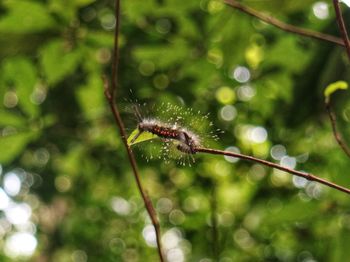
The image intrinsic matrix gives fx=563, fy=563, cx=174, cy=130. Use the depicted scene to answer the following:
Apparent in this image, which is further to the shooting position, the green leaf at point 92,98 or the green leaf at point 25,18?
the green leaf at point 92,98

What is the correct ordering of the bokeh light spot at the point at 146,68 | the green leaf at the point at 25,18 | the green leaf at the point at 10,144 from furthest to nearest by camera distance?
the bokeh light spot at the point at 146,68
the green leaf at the point at 10,144
the green leaf at the point at 25,18

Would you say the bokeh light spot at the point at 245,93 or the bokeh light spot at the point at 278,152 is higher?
the bokeh light spot at the point at 245,93

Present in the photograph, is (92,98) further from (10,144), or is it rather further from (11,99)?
(11,99)

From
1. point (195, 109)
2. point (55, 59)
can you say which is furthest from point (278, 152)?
point (55, 59)

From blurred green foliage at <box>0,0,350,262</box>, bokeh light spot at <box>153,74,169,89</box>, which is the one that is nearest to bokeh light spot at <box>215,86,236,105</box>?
blurred green foliage at <box>0,0,350,262</box>

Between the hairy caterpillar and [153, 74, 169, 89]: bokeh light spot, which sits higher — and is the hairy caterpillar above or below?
below

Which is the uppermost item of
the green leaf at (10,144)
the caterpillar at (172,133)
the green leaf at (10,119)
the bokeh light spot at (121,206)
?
the bokeh light spot at (121,206)

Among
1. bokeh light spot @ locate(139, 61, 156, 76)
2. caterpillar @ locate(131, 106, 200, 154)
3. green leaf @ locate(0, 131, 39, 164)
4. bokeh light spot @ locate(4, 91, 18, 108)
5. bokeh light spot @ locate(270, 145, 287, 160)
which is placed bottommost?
caterpillar @ locate(131, 106, 200, 154)

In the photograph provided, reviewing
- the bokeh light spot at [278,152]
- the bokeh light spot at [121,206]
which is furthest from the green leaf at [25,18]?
the bokeh light spot at [121,206]

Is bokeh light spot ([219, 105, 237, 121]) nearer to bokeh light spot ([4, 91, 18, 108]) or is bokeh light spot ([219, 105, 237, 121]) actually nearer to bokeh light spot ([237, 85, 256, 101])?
bokeh light spot ([237, 85, 256, 101])

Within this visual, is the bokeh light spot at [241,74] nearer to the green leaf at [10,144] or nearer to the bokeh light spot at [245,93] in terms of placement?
the bokeh light spot at [245,93]
